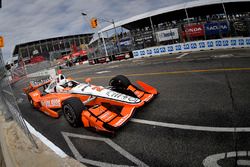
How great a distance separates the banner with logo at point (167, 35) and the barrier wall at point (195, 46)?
1.88 m

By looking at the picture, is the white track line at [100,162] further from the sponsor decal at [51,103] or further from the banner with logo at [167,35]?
the banner with logo at [167,35]

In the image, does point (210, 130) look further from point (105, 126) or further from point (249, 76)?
point (249, 76)

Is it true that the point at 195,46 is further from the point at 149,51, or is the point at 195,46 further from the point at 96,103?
the point at 96,103

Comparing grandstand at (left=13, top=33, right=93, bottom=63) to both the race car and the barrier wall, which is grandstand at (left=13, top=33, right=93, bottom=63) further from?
the race car

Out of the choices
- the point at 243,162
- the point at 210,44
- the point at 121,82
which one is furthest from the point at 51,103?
the point at 210,44

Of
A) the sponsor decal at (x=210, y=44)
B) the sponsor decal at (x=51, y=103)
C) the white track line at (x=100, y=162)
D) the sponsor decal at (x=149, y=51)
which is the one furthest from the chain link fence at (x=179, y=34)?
the white track line at (x=100, y=162)

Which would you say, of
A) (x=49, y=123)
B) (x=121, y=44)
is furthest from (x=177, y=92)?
(x=121, y=44)

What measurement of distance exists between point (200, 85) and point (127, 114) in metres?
3.76

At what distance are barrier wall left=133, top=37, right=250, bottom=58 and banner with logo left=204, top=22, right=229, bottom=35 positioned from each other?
2.00 metres

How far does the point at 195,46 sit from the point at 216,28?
2.70 meters

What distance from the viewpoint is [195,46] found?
20.1 meters

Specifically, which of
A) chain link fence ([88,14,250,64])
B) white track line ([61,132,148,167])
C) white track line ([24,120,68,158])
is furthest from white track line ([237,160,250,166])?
chain link fence ([88,14,250,64])

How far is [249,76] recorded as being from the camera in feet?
24.4

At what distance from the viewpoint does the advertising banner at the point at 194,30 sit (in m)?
21.1
